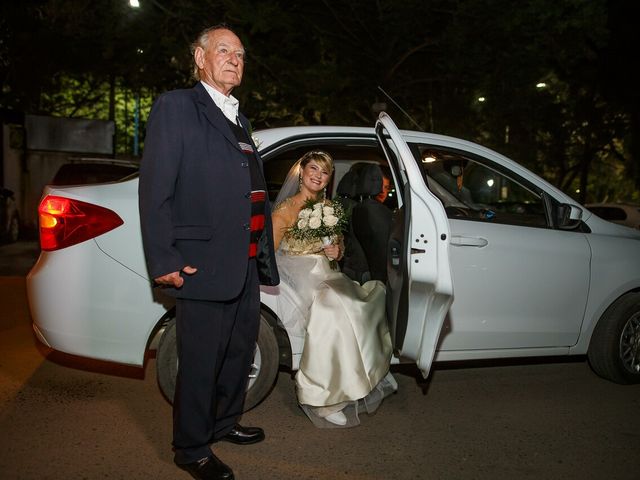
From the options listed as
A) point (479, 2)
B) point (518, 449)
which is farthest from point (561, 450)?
point (479, 2)

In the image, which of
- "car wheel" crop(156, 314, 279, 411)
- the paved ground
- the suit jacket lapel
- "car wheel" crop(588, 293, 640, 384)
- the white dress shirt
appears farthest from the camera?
"car wheel" crop(588, 293, 640, 384)

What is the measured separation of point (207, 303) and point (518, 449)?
6.48 feet

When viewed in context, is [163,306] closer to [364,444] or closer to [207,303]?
[207,303]

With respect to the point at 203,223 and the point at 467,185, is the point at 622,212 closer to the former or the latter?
the point at 467,185

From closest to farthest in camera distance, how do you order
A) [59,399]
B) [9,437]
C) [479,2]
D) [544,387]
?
[9,437] → [59,399] → [544,387] → [479,2]

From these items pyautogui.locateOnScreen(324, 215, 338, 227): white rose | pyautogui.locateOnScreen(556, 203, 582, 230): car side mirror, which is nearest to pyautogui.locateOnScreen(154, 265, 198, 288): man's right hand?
pyautogui.locateOnScreen(324, 215, 338, 227): white rose

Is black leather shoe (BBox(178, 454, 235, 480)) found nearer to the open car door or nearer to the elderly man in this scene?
the elderly man

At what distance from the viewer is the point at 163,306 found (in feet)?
12.0

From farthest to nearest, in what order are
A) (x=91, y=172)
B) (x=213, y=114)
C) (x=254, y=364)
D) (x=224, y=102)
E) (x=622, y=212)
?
(x=622, y=212)
(x=91, y=172)
(x=254, y=364)
(x=224, y=102)
(x=213, y=114)

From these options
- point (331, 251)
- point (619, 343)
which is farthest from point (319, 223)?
point (619, 343)

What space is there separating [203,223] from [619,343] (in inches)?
128

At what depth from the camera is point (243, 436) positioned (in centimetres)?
358

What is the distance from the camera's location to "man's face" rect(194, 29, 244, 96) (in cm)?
306

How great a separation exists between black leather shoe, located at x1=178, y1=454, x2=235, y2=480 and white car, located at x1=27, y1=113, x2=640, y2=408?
0.79 meters
